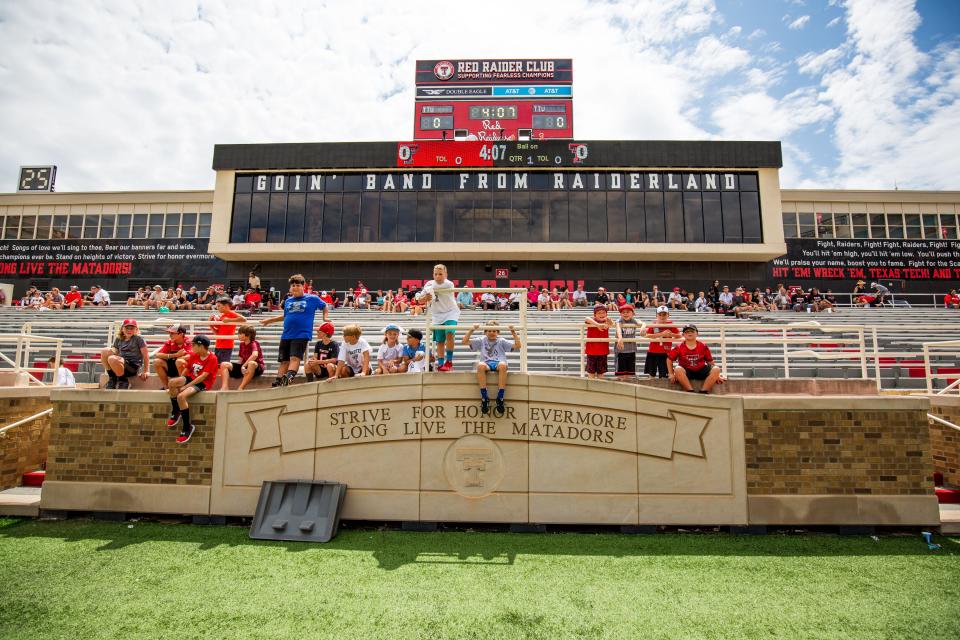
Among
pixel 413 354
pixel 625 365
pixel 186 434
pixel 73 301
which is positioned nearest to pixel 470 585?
pixel 413 354

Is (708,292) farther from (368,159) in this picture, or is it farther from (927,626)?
(927,626)

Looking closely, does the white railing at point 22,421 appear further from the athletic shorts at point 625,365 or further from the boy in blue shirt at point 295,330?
the athletic shorts at point 625,365

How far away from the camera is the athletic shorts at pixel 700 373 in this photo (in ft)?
21.0

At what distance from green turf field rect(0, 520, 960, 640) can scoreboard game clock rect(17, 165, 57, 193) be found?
133 feet

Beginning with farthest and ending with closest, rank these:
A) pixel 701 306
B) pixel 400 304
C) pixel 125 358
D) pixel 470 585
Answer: pixel 701 306 < pixel 400 304 < pixel 125 358 < pixel 470 585

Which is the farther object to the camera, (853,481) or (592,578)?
(853,481)

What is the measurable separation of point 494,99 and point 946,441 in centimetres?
2628

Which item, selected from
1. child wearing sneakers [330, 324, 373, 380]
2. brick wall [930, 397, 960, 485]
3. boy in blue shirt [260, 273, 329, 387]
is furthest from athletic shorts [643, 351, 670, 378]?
boy in blue shirt [260, 273, 329, 387]

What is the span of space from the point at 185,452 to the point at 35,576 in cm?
184

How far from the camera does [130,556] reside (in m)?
4.98

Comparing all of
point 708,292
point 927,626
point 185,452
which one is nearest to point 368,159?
point 708,292

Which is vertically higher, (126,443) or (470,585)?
(126,443)

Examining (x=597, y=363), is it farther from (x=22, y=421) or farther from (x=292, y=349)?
(x=22, y=421)

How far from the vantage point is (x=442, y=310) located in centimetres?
709
